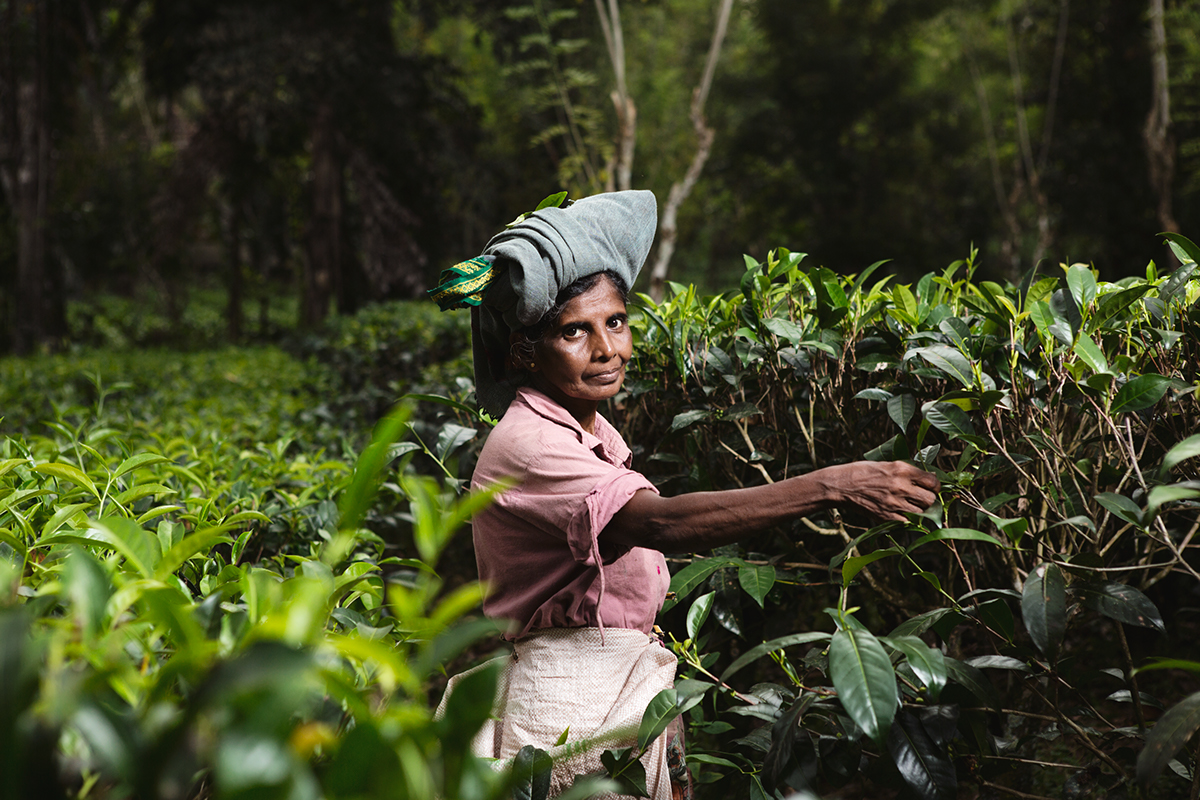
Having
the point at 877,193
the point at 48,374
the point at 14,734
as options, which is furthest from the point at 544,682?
the point at 877,193

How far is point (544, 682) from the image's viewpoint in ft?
4.88

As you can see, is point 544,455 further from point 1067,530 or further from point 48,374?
point 48,374

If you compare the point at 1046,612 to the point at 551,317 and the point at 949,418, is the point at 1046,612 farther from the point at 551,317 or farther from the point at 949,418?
the point at 551,317

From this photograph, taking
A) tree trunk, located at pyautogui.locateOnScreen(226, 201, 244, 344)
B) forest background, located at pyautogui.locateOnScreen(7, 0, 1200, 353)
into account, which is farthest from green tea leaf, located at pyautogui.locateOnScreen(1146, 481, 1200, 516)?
tree trunk, located at pyautogui.locateOnScreen(226, 201, 244, 344)

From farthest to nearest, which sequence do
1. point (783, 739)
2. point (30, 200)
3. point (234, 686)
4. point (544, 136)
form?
point (30, 200) < point (544, 136) < point (783, 739) < point (234, 686)

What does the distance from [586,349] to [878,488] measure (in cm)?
62

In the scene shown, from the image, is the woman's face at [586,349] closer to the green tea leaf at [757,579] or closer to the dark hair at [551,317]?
the dark hair at [551,317]

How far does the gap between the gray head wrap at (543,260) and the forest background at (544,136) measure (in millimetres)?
4420

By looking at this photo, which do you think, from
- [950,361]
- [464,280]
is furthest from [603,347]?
[950,361]

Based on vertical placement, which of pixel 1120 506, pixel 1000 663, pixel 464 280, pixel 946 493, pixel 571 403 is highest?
pixel 464 280

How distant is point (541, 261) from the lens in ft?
4.75

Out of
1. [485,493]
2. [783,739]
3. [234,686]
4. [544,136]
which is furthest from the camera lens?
[544,136]

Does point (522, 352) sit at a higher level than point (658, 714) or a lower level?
higher

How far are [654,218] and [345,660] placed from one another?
3.64 feet
